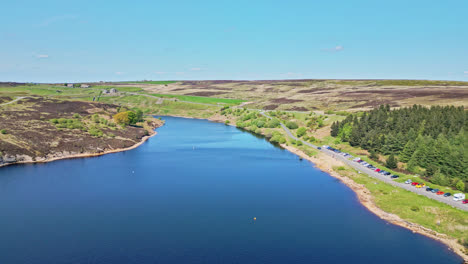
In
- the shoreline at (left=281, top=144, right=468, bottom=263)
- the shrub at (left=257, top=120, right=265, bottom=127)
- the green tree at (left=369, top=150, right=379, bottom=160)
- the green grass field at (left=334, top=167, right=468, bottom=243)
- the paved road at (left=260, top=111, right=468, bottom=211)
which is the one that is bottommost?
the shoreline at (left=281, top=144, right=468, bottom=263)

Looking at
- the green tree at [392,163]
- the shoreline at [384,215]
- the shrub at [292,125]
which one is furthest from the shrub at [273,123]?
the green tree at [392,163]

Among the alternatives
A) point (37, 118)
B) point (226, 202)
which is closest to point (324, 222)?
point (226, 202)

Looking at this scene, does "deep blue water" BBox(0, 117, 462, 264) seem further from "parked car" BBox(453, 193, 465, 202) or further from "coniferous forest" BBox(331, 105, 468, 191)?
"coniferous forest" BBox(331, 105, 468, 191)

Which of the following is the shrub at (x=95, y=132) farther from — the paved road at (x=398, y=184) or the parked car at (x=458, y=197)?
the parked car at (x=458, y=197)

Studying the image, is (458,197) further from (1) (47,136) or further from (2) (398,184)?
(1) (47,136)

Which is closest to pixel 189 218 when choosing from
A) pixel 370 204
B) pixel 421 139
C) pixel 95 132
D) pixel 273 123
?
pixel 370 204

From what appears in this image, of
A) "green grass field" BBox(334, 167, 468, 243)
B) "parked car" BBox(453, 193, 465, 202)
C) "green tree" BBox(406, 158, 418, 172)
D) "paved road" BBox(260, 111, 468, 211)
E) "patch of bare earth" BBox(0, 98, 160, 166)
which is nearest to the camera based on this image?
"green grass field" BBox(334, 167, 468, 243)

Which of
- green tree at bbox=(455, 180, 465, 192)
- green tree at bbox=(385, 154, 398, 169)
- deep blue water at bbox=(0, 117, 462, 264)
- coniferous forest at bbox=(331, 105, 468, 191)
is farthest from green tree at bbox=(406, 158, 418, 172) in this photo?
deep blue water at bbox=(0, 117, 462, 264)
